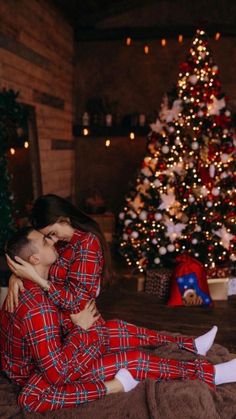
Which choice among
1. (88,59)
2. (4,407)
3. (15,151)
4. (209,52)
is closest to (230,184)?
(209,52)

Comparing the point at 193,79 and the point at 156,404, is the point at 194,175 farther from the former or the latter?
the point at 156,404

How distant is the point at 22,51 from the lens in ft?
15.5

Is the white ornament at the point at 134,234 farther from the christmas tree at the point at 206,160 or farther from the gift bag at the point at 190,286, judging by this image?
the gift bag at the point at 190,286

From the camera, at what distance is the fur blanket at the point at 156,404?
219cm

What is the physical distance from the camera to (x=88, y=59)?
6.76 m

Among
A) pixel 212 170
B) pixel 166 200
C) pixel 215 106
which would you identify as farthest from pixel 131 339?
pixel 215 106

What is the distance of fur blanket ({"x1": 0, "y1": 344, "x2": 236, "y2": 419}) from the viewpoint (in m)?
2.19

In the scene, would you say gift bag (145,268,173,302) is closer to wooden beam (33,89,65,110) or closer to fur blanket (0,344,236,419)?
fur blanket (0,344,236,419)

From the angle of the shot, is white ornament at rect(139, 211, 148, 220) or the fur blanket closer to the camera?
the fur blanket

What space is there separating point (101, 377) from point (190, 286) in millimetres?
1833

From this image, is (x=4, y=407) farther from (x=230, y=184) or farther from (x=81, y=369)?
(x=230, y=184)

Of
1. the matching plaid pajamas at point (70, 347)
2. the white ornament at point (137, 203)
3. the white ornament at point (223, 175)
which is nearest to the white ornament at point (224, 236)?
the white ornament at point (223, 175)

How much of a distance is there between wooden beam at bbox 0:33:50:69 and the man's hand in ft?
9.01

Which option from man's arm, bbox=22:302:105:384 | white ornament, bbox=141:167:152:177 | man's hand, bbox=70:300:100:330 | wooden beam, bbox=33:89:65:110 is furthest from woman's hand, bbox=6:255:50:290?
wooden beam, bbox=33:89:65:110
